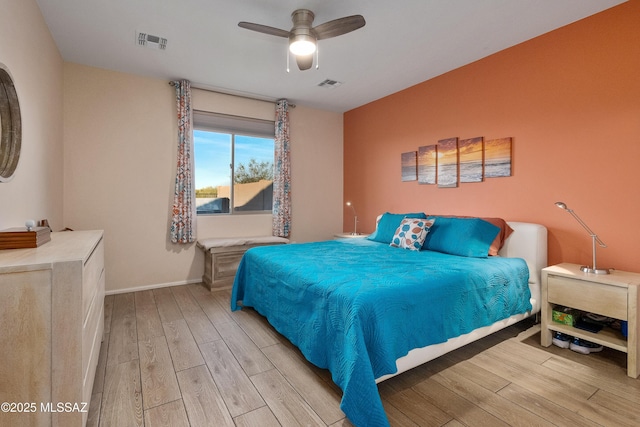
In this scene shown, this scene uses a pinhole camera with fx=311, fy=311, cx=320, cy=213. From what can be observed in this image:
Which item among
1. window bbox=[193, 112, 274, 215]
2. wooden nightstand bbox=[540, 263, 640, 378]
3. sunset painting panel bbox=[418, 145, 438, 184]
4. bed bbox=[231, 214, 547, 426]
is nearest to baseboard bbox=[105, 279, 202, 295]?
window bbox=[193, 112, 274, 215]

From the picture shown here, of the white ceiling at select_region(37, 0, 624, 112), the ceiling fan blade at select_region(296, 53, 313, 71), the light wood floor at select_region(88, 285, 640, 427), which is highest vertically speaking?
the white ceiling at select_region(37, 0, 624, 112)

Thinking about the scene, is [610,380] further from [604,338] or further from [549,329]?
[549,329]

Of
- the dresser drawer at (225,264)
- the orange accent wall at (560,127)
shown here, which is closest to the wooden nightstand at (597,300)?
the orange accent wall at (560,127)

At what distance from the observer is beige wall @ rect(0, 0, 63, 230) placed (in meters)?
1.90

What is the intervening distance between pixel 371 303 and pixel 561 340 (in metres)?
1.84

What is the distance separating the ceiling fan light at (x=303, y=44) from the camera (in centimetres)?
247

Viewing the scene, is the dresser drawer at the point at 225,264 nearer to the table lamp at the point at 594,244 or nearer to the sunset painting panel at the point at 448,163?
the sunset painting panel at the point at 448,163

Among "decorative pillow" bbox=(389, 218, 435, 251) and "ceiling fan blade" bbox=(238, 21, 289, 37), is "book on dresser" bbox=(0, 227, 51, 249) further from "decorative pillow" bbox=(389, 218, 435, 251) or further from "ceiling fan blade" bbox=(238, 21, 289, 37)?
"decorative pillow" bbox=(389, 218, 435, 251)

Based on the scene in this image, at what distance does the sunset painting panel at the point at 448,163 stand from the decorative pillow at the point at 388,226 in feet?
1.57

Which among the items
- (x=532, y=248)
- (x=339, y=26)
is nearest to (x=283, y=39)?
(x=339, y=26)

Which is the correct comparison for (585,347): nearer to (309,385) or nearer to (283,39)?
(309,385)

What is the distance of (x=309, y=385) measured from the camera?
1.94 meters

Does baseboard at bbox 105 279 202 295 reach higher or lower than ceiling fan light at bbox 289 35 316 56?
lower

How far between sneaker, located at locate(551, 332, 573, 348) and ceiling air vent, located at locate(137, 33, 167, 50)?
4301mm
